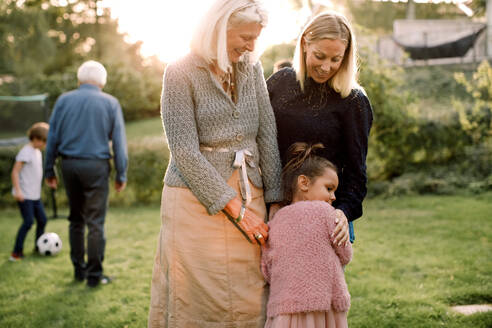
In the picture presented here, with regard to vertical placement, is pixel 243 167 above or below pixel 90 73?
below

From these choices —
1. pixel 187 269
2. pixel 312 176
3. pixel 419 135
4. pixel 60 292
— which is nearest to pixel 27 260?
pixel 60 292

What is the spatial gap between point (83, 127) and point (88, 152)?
22 centimetres

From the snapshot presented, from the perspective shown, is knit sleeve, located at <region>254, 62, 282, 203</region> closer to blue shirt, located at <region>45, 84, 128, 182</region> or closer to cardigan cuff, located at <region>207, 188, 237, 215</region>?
cardigan cuff, located at <region>207, 188, 237, 215</region>

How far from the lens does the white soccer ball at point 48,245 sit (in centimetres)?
547

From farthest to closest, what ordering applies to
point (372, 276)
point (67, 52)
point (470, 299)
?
point (67, 52)
point (372, 276)
point (470, 299)

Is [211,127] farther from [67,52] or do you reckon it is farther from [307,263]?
[67,52]

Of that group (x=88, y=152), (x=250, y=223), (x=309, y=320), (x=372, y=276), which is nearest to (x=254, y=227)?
(x=250, y=223)

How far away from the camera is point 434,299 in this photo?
3.87 metres

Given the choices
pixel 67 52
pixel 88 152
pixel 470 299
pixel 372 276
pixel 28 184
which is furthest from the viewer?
pixel 67 52

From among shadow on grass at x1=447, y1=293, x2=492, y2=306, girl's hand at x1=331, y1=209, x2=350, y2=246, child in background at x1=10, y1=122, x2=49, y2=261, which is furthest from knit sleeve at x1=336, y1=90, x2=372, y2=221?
child in background at x1=10, y1=122, x2=49, y2=261

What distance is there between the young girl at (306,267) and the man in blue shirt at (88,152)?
2599 mm

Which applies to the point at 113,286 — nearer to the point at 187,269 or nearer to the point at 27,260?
the point at 27,260

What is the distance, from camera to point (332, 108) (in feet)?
7.13

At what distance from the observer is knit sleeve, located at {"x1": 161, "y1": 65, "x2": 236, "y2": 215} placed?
1937 mm
